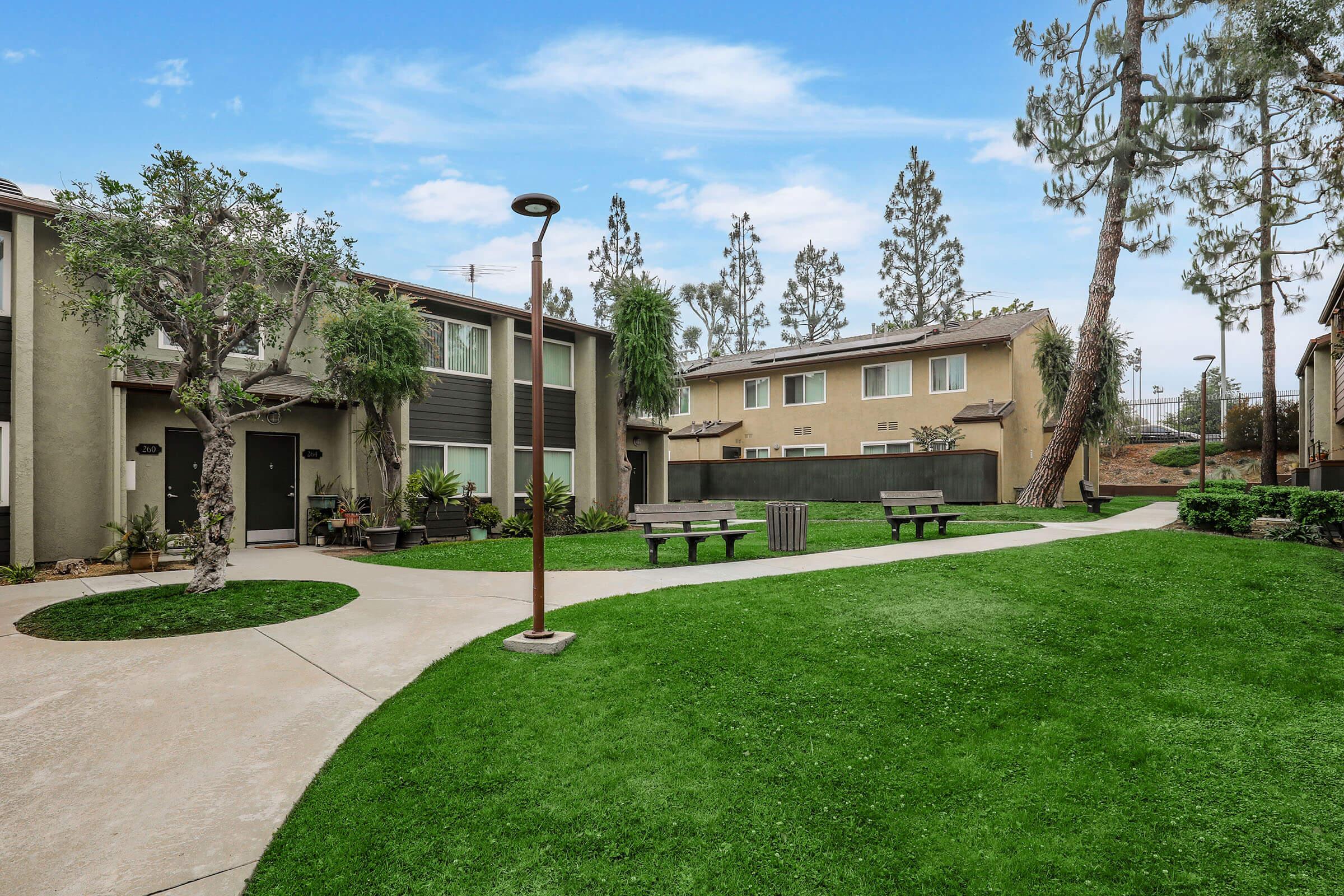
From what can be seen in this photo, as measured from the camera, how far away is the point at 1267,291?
1391cm

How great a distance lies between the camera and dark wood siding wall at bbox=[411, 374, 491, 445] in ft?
50.8

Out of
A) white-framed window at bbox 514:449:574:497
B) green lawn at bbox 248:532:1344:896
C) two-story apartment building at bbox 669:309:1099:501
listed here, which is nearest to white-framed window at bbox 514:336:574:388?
white-framed window at bbox 514:449:574:497

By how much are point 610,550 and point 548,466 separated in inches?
238

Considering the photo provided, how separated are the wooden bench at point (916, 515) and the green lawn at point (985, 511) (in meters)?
1.88

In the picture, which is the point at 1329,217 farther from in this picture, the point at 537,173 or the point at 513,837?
the point at 513,837

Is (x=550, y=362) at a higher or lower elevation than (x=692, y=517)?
higher

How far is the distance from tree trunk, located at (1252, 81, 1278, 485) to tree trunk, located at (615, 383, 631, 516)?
1336 cm

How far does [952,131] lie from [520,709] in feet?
65.5

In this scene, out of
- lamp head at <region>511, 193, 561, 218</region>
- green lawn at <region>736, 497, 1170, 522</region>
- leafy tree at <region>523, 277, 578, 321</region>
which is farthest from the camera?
leafy tree at <region>523, 277, 578, 321</region>

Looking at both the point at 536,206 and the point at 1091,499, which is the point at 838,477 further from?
the point at 536,206

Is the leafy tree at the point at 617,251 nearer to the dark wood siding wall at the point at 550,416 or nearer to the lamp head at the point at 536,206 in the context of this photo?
the dark wood siding wall at the point at 550,416

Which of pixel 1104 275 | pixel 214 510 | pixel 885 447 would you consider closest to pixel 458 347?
pixel 214 510

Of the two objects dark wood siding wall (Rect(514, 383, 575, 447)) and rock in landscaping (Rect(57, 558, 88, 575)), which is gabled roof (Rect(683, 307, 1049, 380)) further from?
rock in landscaping (Rect(57, 558, 88, 575))

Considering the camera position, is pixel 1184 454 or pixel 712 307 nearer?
pixel 1184 454
